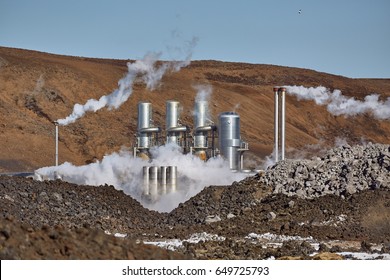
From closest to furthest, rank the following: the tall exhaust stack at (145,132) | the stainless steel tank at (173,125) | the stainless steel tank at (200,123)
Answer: the stainless steel tank at (200,123) < the stainless steel tank at (173,125) < the tall exhaust stack at (145,132)

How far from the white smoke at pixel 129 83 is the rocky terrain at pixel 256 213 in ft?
79.4

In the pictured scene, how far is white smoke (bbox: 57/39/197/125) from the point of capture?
61.1 metres

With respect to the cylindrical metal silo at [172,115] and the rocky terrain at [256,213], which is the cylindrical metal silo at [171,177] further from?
the cylindrical metal silo at [172,115]

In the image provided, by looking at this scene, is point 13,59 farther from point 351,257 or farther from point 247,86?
point 351,257

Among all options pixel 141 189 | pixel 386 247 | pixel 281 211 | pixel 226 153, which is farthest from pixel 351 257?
pixel 226 153

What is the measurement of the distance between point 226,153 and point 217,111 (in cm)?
4266

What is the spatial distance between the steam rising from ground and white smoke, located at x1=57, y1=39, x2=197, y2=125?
14300 millimetres

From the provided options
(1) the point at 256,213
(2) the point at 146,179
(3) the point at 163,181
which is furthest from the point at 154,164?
(1) the point at 256,213

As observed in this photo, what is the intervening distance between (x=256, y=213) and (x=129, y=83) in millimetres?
40276

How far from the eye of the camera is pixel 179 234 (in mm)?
26438

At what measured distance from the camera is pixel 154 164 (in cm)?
4275

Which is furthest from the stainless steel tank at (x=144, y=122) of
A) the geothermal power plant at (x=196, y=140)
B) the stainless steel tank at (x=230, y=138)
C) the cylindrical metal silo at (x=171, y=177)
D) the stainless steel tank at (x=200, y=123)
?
the cylindrical metal silo at (x=171, y=177)

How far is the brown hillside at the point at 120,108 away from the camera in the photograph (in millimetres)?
70062

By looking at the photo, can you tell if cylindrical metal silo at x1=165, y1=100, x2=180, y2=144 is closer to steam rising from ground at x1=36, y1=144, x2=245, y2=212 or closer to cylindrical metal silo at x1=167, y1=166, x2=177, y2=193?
steam rising from ground at x1=36, y1=144, x2=245, y2=212
